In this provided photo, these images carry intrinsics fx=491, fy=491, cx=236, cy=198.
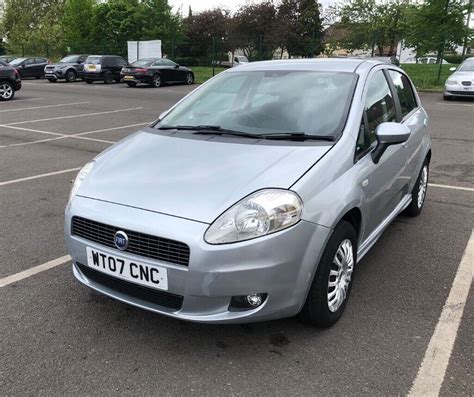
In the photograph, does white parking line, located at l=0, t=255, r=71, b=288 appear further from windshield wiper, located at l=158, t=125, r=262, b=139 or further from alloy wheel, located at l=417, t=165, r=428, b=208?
alloy wheel, located at l=417, t=165, r=428, b=208

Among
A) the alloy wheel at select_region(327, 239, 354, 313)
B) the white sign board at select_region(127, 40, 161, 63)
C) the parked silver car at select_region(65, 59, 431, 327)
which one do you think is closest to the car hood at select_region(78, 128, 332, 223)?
the parked silver car at select_region(65, 59, 431, 327)

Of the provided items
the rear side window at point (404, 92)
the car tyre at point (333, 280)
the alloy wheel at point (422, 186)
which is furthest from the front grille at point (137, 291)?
the alloy wheel at point (422, 186)

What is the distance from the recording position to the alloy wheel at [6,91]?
1677 cm

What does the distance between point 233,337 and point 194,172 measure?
3.34ft

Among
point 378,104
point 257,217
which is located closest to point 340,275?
point 257,217

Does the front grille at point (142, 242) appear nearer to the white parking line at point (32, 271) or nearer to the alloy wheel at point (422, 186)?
the white parking line at point (32, 271)

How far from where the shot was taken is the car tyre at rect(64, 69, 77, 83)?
26.9m

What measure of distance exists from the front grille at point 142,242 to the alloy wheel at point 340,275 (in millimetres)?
951

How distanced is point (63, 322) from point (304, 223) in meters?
1.67

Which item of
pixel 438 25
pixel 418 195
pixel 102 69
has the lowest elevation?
pixel 102 69

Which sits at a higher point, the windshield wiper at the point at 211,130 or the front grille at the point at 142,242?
the windshield wiper at the point at 211,130

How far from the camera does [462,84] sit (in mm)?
15727

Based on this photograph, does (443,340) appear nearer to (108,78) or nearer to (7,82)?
(7,82)

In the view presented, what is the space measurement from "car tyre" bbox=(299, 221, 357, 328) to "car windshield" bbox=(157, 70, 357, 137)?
2.34ft
